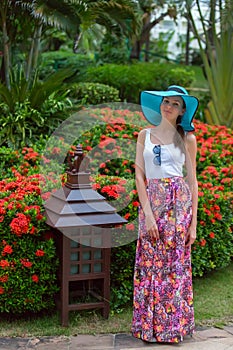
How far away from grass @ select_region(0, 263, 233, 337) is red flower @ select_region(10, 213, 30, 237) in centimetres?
70

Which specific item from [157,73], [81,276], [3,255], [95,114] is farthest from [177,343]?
[157,73]

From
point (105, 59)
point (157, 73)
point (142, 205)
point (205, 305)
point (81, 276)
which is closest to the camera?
point (142, 205)

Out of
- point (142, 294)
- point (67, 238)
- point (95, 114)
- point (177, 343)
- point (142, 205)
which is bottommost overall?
point (177, 343)

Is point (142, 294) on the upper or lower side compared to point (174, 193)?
lower

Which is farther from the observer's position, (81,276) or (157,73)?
(157,73)

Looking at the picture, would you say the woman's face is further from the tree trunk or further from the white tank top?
the tree trunk

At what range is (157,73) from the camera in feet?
36.6

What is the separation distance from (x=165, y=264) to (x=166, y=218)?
1.00 feet

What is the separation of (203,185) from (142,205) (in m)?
1.58

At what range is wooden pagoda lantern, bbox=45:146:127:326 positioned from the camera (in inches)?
163

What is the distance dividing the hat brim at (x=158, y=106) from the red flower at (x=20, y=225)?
1108mm

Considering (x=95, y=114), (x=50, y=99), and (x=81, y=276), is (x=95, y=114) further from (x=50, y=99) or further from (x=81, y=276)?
(x=81, y=276)

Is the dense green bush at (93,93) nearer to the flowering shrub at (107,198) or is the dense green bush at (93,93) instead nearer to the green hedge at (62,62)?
the flowering shrub at (107,198)

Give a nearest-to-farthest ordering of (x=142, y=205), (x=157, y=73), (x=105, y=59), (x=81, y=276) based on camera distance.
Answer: (x=142, y=205) < (x=81, y=276) < (x=157, y=73) < (x=105, y=59)
